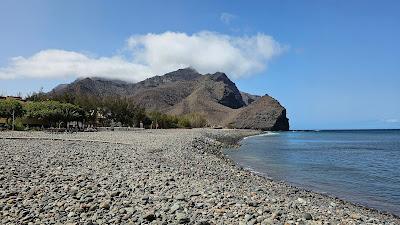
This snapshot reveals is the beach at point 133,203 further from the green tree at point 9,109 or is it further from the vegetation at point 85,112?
the green tree at point 9,109

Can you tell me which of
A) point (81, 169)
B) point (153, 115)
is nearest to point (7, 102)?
point (81, 169)

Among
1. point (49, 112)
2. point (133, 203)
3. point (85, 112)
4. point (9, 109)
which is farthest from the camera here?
point (85, 112)

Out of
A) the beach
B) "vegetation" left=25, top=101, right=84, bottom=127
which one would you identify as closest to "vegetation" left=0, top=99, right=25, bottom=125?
"vegetation" left=25, top=101, right=84, bottom=127

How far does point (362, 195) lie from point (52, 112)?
199 ft

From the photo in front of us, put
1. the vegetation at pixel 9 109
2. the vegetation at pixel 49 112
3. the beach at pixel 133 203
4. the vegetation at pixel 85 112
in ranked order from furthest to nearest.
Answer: the vegetation at pixel 49 112 < the vegetation at pixel 85 112 < the vegetation at pixel 9 109 < the beach at pixel 133 203

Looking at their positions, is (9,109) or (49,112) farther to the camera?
(49,112)

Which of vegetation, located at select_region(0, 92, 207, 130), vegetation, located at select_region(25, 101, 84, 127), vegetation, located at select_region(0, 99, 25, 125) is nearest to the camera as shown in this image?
vegetation, located at select_region(0, 99, 25, 125)

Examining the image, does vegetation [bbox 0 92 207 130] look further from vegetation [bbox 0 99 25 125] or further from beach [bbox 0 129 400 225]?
beach [bbox 0 129 400 225]

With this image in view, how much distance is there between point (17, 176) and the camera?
13.0 meters

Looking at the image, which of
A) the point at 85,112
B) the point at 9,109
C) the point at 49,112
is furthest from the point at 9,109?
the point at 85,112

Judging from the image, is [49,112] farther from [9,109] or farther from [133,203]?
[133,203]

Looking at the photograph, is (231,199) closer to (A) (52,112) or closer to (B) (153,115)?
(A) (52,112)

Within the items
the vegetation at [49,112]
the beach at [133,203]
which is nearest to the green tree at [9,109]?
the vegetation at [49,112]

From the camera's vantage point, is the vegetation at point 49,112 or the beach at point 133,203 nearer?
the beach at point 133,203
